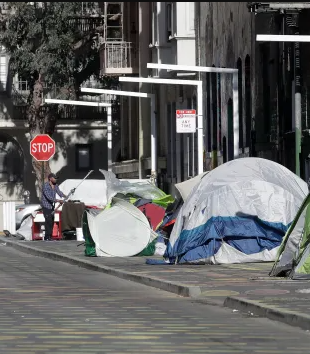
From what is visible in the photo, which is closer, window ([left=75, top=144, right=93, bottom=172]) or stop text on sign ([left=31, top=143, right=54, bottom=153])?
stop text on sign ([left=31, top=143, right=54, bottom=153])

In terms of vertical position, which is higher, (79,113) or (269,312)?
(79,113)

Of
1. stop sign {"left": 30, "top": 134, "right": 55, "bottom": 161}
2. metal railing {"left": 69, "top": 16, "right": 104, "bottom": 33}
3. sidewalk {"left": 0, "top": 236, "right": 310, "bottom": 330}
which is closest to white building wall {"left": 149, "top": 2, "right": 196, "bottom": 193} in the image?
stop sign {"left": 30, "top": 134, "right": 55, "bottom": 161}

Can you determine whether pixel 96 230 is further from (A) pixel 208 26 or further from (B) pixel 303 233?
(A) pixel 208 26

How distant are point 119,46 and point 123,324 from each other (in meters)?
37.0

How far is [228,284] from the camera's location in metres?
19.4

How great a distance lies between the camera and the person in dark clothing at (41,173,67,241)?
3719 centimetres

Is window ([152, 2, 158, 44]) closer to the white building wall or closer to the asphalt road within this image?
the white building wall

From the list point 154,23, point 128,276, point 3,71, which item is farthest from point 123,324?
point 3,71

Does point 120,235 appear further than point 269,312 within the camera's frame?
Yes

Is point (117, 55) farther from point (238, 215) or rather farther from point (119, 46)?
point (238, 215)

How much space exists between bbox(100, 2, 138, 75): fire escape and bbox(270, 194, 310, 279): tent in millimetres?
28698

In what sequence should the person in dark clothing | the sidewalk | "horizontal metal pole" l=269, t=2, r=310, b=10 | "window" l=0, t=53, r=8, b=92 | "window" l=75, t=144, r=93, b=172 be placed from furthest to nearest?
"window" l=75, t=144, r=93, b=172, "window" l=0, t=53, r=8, b=92, the person in dark clothing, "horizontal metal pole" l=269, t=2, r=310, b=10, the sidewalk

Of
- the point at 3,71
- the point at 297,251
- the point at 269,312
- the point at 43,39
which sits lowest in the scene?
the point at 297,251

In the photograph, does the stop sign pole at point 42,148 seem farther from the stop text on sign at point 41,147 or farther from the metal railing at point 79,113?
the metal railing at point 79,113
